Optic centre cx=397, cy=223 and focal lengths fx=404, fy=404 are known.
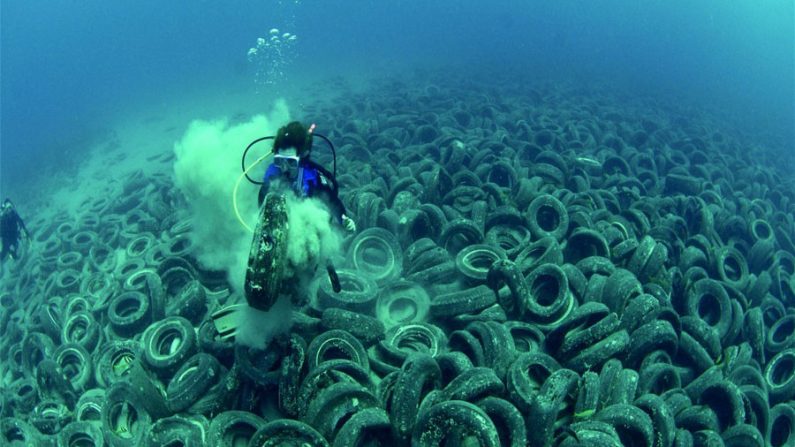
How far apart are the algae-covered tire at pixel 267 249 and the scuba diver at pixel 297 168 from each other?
1019 millimetres

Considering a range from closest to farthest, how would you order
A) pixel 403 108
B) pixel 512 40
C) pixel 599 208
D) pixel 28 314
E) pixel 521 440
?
1. pixel 521 440
2. pixel 599 208
3. pixel 28 314
4. pixel 403 108
5. pixel 512 40

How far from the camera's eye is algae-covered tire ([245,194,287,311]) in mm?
4516

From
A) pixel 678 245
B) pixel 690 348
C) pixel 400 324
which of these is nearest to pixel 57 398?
pixel 400 324

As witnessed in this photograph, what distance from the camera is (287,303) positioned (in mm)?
6523

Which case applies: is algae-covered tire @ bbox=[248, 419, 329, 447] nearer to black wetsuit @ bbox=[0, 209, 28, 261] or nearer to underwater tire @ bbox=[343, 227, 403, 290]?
underwater tire @ bbox=[343, 227, 403, 290]

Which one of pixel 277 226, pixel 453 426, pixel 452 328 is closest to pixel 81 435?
pixel 277 226

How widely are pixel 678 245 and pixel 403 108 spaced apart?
18382 mm

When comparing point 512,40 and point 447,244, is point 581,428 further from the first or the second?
point 512,40

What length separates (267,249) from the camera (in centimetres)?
451

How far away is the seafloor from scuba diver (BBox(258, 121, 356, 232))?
7.20ft

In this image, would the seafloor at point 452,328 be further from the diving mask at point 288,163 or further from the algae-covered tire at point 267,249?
the diving mask at point 288,163

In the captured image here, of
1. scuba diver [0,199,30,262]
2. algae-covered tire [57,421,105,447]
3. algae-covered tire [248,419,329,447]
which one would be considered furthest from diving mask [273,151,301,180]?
scuba diver [0,199,30,262]

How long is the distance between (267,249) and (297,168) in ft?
5.01

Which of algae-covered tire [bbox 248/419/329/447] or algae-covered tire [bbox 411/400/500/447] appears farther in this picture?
algae-covered tire [bbox 248/419/329/447]
